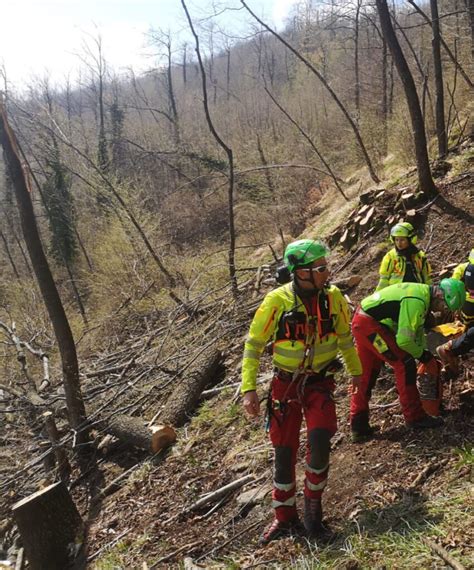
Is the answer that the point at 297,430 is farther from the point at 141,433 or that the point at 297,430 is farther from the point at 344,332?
the point at 141,433

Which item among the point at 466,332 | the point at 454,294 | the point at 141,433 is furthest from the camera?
the point at 141,433

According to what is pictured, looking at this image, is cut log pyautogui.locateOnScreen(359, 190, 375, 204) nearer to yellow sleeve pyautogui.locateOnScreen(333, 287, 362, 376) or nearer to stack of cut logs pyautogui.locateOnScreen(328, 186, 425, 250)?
stack of cut logs pyautogui.locateOnScreen(328, 186, 425, 250)

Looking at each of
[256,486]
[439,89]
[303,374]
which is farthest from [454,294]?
[439,89]

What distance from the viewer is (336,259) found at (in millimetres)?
9531

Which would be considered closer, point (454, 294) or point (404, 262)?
point (454, 294)

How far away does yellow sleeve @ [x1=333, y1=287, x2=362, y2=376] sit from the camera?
342cm

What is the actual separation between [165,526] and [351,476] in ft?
6.14

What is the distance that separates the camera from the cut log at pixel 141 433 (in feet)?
19.9

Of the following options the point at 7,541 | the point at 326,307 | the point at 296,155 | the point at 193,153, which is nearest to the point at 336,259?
the point at 326,307

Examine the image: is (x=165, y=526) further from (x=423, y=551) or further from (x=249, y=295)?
(x=249, y=295)

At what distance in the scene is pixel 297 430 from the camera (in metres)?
3.46

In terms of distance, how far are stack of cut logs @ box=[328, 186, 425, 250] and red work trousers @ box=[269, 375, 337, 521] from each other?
19.4 feet

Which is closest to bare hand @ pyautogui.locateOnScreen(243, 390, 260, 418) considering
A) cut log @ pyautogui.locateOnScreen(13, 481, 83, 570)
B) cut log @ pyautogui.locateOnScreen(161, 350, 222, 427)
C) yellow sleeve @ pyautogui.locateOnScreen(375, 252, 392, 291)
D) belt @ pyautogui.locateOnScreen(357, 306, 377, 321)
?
belt @ pyautogui.locateOnScreen(357, 306, 377, 321)

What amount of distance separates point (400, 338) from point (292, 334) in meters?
0.96
